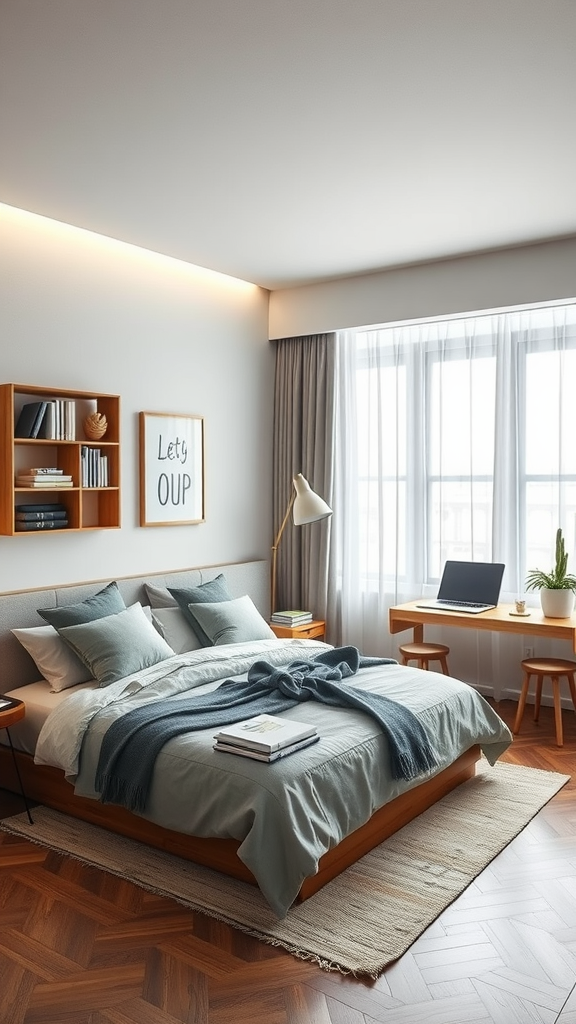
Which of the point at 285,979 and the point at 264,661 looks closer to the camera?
the point at 285,979

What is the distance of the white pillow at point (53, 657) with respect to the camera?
12.6 ft

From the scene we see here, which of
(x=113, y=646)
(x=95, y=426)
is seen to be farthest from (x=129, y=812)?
(x=95, y=426)

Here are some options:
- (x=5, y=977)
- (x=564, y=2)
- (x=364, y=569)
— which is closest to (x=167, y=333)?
(x=364, y=569)

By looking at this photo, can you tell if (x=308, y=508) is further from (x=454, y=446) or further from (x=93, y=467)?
(x=93, y=467)

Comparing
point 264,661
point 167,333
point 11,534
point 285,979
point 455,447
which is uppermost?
point 167,333

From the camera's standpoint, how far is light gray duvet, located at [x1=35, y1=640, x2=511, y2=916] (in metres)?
2.61

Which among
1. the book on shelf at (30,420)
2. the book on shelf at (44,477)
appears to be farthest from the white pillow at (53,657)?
the book on shelf at (30,420)

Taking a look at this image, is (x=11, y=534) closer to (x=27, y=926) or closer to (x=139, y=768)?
(x=139, y=768)

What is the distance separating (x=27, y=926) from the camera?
2654 mm

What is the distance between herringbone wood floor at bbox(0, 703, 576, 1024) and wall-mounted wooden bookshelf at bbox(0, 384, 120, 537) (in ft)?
5.72

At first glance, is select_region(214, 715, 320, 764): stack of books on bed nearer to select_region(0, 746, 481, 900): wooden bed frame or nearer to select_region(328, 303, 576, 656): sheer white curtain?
select_region(0, 746, 481, 900): wooden bed frame

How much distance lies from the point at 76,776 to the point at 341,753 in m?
1.09

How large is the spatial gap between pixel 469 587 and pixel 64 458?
8.25 ft

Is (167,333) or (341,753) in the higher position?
(167,333)
